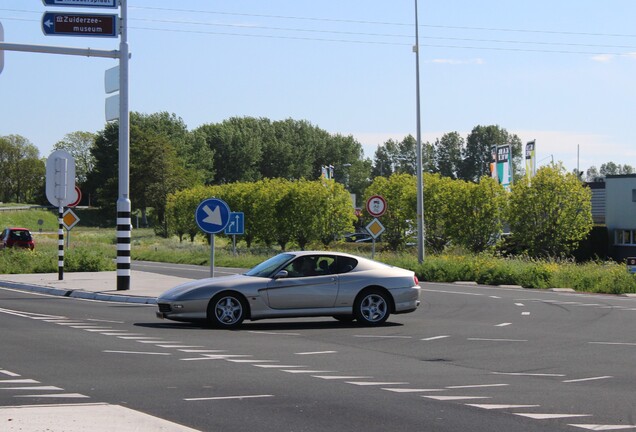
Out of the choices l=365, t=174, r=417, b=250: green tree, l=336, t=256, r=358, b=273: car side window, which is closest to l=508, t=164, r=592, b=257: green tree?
l=365, t=174, r=417, b=250: green tree

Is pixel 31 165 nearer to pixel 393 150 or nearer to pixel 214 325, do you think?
pixel 393 150

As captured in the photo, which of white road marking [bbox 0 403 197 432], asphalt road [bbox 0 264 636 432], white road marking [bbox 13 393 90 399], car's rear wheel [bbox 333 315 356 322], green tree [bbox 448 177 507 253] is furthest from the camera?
green tree [bbox 448 177 507 253]

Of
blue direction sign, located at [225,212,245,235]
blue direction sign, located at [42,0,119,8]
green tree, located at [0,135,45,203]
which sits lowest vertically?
blue direction sign, located at [225,212,245,235]

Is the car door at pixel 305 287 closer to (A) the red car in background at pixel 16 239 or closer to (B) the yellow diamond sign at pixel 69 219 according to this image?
(B) the yellow diamond sign at pixel 69 219

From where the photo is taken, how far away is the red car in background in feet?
165

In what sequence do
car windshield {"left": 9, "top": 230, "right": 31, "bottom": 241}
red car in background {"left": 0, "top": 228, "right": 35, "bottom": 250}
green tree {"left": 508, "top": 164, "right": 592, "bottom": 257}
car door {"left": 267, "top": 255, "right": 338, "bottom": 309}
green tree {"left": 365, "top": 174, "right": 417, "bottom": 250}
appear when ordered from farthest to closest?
1. green tree {"left": 365, "top": 174, "right": 417, "bottom": 250}
2. green tree {"left": 508, "top": 164, "right": 592, "bottom": 257}
3. car windshield {"left": 9, "top": 230, "right": 31, "bottom": 241}
4. red car in background {"left": 0, "top": 228, "right": 35, "bottom": 250}
5. car door {"left": 267, "top": 255, "right": 338, "bottom": 309}

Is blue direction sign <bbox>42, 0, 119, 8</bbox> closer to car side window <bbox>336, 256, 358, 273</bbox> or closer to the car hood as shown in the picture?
the car hood

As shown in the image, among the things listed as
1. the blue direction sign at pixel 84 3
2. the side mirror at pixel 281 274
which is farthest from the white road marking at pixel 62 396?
the blue direction sign at pixel 84 3

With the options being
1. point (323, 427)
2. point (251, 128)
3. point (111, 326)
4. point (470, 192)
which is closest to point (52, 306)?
point (111, 326)

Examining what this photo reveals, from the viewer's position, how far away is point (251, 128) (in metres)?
140

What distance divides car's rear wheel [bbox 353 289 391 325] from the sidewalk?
7.02 m

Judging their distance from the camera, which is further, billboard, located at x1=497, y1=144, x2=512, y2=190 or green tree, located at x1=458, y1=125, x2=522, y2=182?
green tree, located at x1=458, y1=125, x2=522, y2=182

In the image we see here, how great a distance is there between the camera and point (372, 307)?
677 inches

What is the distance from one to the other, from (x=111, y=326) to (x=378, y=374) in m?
7.00
